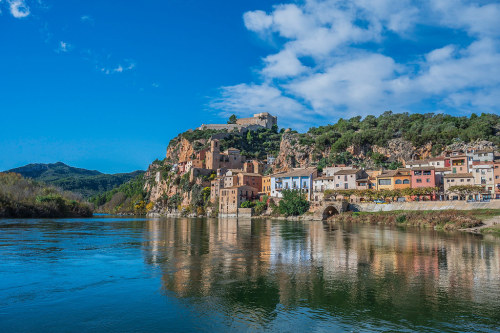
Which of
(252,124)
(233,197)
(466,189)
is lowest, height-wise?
(233,197)

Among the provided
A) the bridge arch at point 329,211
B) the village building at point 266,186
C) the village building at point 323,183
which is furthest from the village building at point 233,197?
the bridge arch at point 329,211

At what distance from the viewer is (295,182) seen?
73250mm

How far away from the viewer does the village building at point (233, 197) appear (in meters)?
77.6

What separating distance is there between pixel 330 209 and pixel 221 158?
49312mm

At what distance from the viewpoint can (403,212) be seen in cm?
4909

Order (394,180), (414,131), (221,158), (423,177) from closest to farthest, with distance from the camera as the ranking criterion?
(423,177) < (394,180) < (414,131) < (221,158)

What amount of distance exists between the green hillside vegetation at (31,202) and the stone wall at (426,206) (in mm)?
53809

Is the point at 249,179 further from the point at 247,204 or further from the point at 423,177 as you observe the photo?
the point at 423,177

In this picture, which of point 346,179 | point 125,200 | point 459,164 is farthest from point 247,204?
point 125,200

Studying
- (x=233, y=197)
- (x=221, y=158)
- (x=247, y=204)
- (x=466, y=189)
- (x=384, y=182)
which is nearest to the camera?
(x=466, y=189)

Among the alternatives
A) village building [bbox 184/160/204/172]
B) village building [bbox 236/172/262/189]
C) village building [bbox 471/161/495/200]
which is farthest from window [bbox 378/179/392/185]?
village building [bbox 184/160/204/172]

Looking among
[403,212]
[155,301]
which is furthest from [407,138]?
[155,301]

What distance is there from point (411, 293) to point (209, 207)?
246ft

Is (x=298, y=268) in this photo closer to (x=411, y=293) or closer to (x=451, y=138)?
(x=411, y=293)
